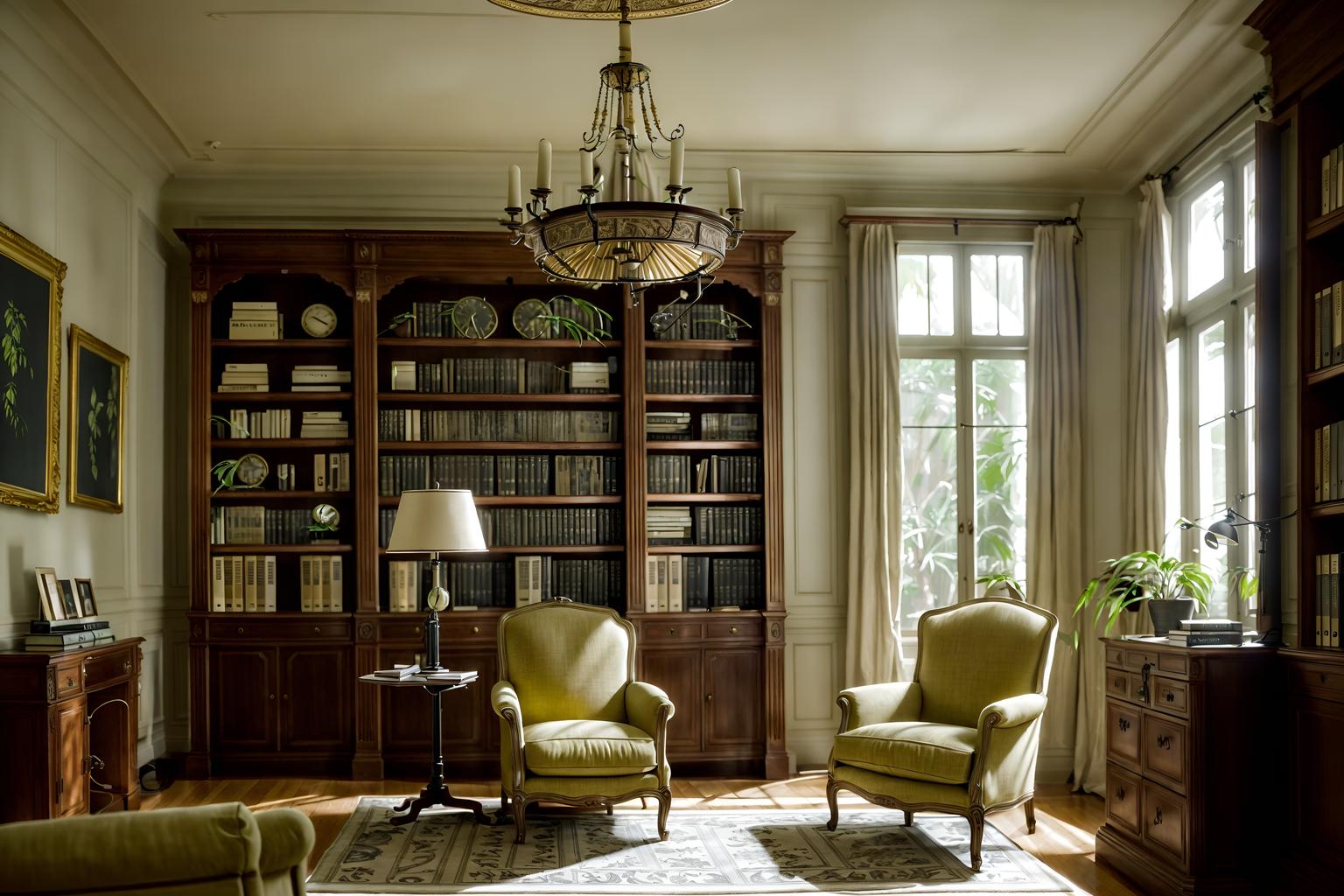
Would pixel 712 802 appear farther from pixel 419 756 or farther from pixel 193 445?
pixel 193 445

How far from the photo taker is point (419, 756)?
616 centimetres

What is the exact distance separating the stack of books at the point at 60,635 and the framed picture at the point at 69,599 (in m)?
0.13

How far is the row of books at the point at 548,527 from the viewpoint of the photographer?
21.0 feet

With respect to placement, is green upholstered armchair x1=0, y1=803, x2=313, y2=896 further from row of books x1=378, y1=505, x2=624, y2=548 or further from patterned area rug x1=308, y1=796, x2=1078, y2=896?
row of books x1=378, y1=505, x2=624, y2=548

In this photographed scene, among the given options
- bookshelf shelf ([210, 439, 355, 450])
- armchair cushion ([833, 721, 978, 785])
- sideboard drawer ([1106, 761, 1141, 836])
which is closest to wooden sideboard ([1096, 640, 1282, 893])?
sideboard drawer ([1106, 761, 1141, 836])

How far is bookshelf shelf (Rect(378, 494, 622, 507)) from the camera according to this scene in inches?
250

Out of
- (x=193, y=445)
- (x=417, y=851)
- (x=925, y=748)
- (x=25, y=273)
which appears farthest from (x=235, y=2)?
(x=925, y=748)

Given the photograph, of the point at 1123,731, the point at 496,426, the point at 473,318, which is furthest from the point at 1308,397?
the point at 473,318

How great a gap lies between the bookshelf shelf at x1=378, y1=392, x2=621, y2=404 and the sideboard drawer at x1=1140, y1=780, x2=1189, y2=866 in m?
3.30

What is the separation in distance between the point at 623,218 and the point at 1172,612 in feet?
9.05

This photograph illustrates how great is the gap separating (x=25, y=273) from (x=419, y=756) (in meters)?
3.02

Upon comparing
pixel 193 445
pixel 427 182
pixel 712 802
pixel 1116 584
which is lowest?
pixel 712 802

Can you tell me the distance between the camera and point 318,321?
21.1 feet

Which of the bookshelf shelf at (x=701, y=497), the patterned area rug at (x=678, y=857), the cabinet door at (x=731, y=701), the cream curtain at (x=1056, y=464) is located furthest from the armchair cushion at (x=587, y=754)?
the cream curtain at (x=1056, y=464)
